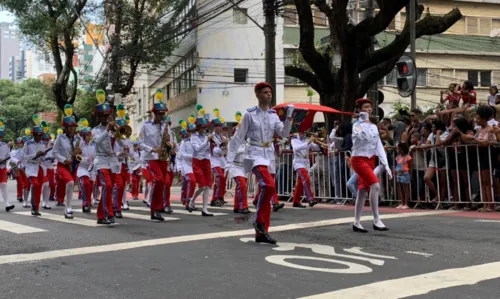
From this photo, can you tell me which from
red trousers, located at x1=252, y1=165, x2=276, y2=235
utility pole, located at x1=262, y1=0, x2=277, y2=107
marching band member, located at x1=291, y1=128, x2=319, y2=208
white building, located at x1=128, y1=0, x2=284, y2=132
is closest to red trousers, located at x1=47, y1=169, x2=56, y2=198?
marching band member, located at x1=291, y1=128, x2=319, y2=208

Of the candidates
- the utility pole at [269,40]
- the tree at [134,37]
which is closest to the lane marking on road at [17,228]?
the utility pole at [269,40]

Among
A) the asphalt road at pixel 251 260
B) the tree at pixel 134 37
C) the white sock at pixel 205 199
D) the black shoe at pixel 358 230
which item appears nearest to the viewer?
the asphalt road at pixel 251 260

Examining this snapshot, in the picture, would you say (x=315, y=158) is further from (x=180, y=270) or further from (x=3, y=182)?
(x=180, y=270)

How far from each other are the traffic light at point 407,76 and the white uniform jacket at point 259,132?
6.92 meters

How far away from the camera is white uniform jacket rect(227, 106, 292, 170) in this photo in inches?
313

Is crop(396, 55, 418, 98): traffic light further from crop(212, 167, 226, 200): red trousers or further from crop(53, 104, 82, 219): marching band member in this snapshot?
crop(53, 104, 82, 219): marching band member

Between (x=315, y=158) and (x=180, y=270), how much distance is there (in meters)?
9.93

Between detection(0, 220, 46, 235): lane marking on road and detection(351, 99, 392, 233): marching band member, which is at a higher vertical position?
detection(351, 99, 392, 233): marching band member

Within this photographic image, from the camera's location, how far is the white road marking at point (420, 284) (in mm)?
4652

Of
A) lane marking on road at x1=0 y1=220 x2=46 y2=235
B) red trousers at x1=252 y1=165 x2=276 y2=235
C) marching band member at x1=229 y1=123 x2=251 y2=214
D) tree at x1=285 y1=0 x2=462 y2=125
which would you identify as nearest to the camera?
red trousers at x1=252 y1=165 x2=276 y2=235

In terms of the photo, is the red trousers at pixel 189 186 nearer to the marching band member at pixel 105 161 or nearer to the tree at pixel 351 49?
the marching band member at pixel 105 161

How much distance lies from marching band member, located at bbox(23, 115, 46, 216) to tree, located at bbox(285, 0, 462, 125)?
7708mm

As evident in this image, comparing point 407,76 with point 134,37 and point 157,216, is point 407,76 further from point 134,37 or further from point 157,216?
point 134,37

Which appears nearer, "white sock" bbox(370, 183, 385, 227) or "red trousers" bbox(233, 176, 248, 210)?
"white sock" bbox(370, 183, 385, 227)
